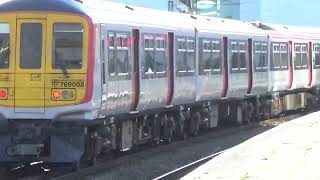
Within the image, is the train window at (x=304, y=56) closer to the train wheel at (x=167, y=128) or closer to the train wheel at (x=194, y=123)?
the train wheel at (x=194, y=123)

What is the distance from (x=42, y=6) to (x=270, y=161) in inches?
180

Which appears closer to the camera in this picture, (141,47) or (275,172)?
(275,172)

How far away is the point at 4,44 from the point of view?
1345cm

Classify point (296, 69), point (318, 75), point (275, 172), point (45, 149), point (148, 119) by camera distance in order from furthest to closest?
point (318, 75), point (296, 69), point (148, 119), point (45, 149), point (275, 172)

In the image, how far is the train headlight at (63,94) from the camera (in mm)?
13086

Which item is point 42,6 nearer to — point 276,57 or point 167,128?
point 167,128

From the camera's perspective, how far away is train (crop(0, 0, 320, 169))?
1315 centimetres

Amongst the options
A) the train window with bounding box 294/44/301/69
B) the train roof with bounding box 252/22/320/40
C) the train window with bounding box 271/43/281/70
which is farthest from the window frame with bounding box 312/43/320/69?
the train window with bounding box 271/43/281/70

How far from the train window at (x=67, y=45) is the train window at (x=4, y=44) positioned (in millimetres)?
811

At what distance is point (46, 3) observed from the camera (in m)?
13.4

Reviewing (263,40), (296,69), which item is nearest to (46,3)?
(263,40)

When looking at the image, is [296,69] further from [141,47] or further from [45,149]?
[45,149]

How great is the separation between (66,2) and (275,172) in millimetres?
4541

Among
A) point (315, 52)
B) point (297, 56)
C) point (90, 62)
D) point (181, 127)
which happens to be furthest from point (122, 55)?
point (315, 52)
